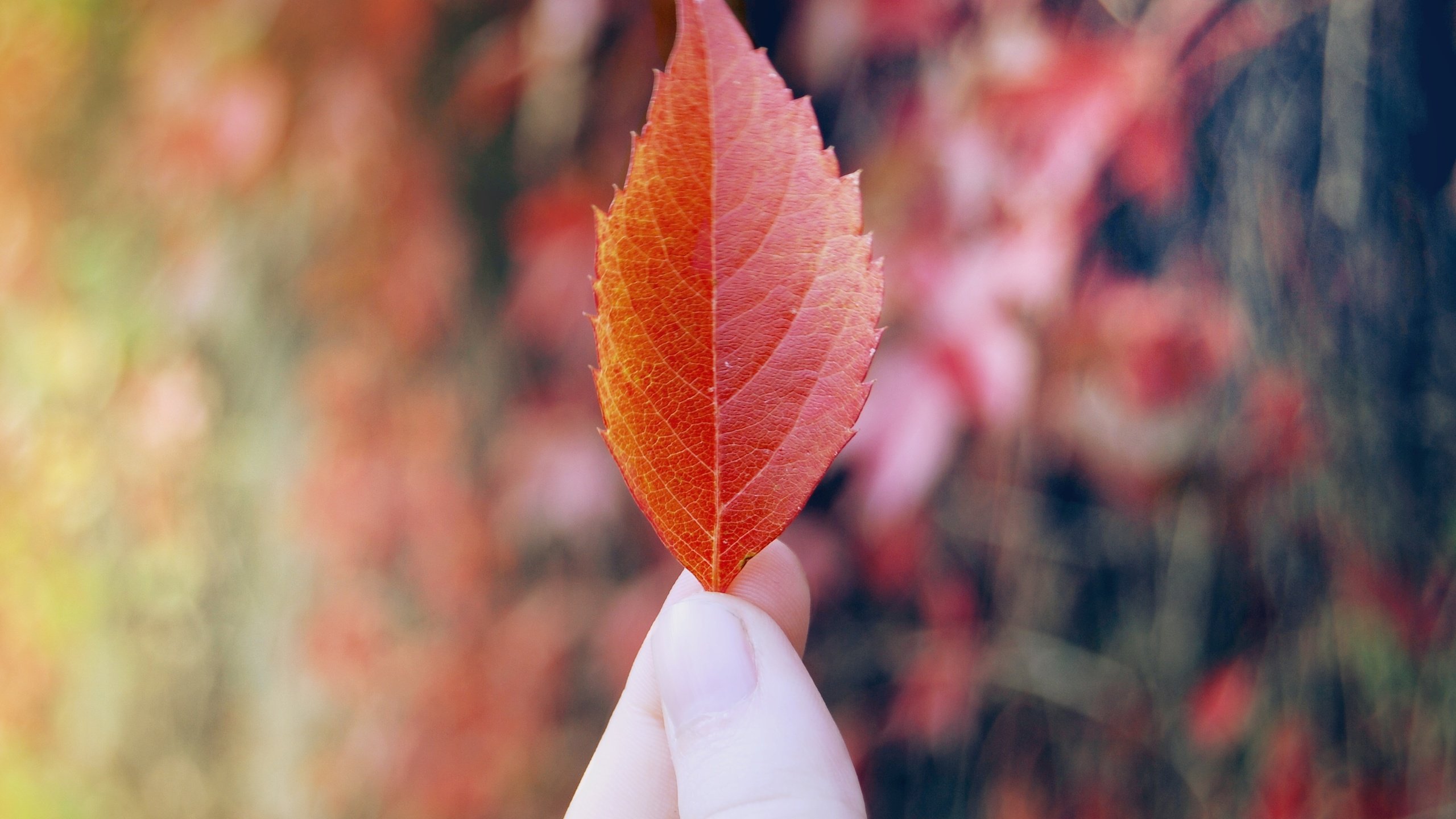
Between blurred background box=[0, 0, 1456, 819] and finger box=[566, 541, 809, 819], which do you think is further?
blurred background box=[0, 0, 1456, 819]

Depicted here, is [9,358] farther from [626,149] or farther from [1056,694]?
[1056,694]

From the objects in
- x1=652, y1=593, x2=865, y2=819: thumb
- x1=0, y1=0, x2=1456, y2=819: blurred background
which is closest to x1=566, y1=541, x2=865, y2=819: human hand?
x1=652, y1=593, x2=865, y2=819: thumb

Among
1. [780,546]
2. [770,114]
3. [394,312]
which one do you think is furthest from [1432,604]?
[394,312]

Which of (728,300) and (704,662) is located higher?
(728,300)

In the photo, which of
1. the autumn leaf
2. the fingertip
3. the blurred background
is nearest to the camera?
the autumn leaf

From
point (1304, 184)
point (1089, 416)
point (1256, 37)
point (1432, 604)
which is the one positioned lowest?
point (1432, 604)

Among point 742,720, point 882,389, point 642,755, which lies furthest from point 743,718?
point 882,389

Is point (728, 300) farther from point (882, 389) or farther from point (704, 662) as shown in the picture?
point (882, 389)

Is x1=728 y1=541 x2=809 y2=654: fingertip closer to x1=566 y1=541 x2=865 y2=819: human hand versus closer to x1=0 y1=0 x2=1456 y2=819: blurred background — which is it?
x1=566 y1=541 x2=865 y2=819: human hand
